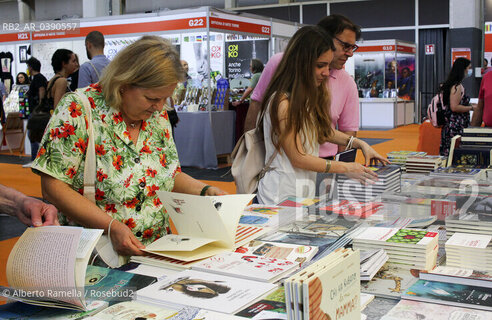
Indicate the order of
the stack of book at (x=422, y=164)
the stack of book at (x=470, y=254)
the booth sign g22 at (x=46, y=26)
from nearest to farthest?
the stack of book at (x=470, y=254) < the stack of book at (x=422, y=164) < the booth sign g22 at (x=46, y=26)

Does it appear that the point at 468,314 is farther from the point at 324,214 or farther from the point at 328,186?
the point at 328,186

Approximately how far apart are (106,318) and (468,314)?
78 centimetres

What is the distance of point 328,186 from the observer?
256cm

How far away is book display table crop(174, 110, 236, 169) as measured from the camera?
8.10 metres

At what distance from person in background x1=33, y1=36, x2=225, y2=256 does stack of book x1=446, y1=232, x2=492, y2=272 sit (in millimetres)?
944

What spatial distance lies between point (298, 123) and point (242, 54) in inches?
280

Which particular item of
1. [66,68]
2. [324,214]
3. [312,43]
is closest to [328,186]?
[324,214]

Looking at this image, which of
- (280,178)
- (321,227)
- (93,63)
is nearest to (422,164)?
(280,178)

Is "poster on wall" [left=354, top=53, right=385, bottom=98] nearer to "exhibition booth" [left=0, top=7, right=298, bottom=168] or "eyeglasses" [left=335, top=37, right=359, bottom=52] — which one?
"exhibition booth" [left=0, top=7, right=298, bottom=168]

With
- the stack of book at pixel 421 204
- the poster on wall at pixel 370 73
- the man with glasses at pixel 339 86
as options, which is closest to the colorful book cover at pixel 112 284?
the stack of book at pixel 421 204

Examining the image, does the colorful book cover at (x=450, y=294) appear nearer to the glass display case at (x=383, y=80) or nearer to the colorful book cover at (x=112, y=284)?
the colorful book cover at (x=112, y=284)

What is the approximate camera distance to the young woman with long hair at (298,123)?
2.46 m

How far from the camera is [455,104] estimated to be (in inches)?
238

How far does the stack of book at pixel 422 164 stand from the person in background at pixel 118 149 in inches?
69.5
